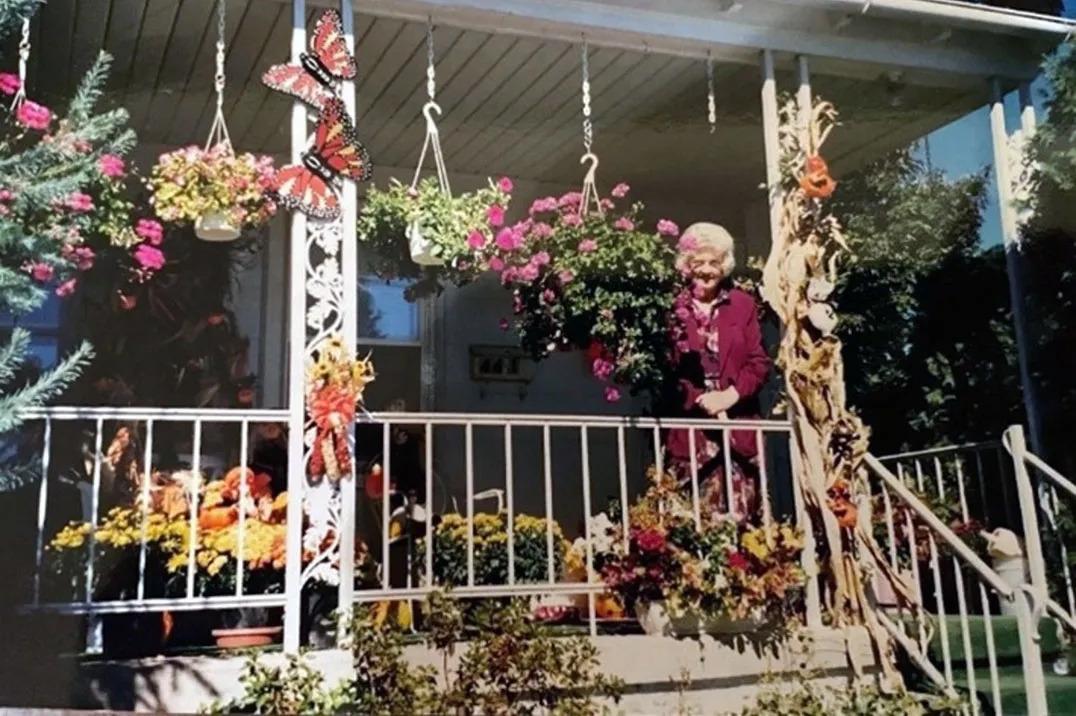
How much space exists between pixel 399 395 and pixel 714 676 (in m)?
1.59

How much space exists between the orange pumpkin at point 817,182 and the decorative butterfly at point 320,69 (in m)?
1.69

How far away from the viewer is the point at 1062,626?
3443 mm

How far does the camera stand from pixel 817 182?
3.72 meters

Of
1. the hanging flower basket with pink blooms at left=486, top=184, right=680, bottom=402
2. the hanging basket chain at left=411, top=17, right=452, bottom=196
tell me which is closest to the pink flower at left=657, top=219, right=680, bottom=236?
the hanging flower basket with pink blooms at left=486, top=184, right=680, bottom=402

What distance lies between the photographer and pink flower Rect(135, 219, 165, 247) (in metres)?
3.15

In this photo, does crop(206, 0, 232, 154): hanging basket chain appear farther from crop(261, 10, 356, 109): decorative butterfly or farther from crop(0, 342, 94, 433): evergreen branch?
crop(0, 342, 94, 433): evergreen branch

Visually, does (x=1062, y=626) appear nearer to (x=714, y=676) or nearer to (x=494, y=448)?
(x=714, y=676)

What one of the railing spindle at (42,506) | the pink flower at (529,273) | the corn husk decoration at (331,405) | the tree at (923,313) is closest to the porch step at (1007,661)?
the tree at (923,313)

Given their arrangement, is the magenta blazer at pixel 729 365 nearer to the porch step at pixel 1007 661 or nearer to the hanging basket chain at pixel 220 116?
the porch step at pixel 1007 661

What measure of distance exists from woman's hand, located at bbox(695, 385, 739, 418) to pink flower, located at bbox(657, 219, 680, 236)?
609 millimetres

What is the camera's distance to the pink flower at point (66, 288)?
9.36 feet

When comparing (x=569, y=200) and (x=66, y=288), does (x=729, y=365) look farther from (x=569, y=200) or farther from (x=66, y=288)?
(x=66, y=288)

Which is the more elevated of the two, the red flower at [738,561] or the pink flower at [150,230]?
the pink flower at [150,230]

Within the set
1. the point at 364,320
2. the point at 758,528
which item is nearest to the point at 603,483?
the point at 758,528
